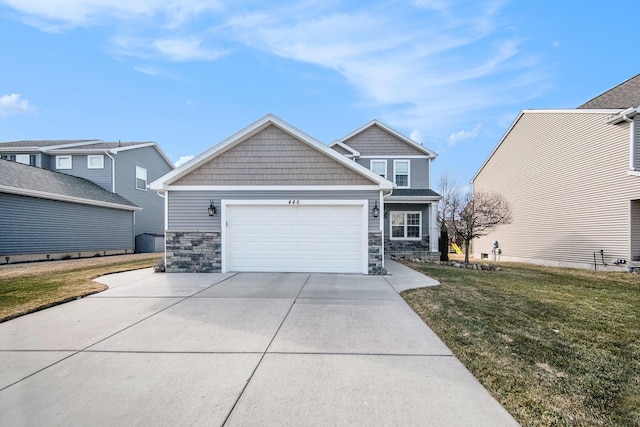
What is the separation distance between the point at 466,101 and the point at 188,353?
17.1 meters

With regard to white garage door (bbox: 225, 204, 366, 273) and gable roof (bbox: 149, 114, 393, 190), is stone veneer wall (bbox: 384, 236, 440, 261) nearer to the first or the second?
white garage door (bbox: 225, 204, 366, 273)

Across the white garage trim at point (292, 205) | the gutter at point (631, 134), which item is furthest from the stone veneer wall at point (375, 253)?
the gutter at point (631, 134)

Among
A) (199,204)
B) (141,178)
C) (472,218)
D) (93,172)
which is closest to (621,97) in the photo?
(472,218)

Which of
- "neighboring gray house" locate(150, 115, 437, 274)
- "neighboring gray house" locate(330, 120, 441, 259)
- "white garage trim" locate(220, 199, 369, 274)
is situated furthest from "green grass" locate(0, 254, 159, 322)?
"neighboring gray house" locate(330, 120, 441, 259)

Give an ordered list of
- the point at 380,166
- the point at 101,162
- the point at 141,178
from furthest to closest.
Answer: the point at 141,178, the point at 101,162, the point at 380,166

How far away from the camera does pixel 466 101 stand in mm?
16016

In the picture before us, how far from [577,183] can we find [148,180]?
26.1 meters

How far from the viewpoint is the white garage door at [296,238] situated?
9.62 meters

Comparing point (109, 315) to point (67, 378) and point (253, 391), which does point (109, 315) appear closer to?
point (67, 378)

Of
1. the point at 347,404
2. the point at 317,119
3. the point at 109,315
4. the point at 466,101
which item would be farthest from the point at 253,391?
the point at 317,119

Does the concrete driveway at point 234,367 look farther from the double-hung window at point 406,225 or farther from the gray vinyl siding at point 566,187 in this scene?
the gray vinyl siding at point 566,187

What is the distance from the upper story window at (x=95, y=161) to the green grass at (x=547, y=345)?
21.0 metres

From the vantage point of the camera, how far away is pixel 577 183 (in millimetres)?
13109

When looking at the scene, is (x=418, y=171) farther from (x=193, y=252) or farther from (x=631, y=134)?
(x=193, y=252)
